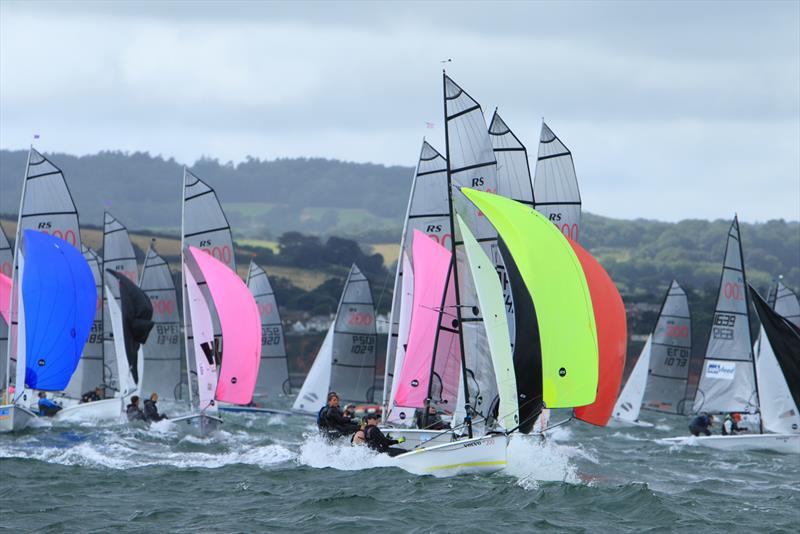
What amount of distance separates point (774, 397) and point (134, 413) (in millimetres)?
14256

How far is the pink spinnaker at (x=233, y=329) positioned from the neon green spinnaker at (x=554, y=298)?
10.2 metres

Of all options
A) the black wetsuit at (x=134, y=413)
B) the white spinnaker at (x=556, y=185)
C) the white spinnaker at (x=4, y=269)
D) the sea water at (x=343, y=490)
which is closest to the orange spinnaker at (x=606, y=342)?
the sea water at (x=343, y=490)

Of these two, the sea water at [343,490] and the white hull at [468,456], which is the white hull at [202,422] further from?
the white hull at [468,456]

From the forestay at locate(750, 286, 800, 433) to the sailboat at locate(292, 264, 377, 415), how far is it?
10187mm

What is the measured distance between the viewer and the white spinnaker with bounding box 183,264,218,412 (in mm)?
27016

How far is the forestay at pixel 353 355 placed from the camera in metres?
34.7

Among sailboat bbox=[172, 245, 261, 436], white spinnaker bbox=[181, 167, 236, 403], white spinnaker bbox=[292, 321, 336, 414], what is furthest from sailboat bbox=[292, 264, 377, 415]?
sailboat bbox=[172, 245, 261, 436]

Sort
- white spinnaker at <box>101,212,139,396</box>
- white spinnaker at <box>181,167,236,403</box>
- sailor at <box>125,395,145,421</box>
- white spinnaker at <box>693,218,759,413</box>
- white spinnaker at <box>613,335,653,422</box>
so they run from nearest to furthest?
sailor at <box>125,395,145,421</box> → white spinnaker at <box>181,167,236,403</box> → white spinnaker at <box>693,218,759,413</box> → white spinnaker at <box>101,212,139,396</box> → white spinnaker at <box>613,335,653,422</box>

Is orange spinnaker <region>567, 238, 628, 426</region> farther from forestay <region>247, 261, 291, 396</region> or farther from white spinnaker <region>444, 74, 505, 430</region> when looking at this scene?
forestay <region>247, 261, 291, 396</region>

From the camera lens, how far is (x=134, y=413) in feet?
92.4

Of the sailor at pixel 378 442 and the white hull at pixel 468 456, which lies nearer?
the white hull at pixel 468 456

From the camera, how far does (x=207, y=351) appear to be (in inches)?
1068

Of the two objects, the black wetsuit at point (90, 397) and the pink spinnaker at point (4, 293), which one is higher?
the pink spinnaker at point (4, 293)

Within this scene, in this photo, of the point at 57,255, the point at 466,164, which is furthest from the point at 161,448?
the point at 466,164
